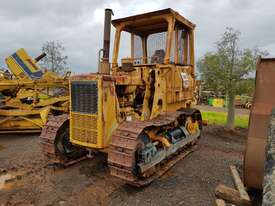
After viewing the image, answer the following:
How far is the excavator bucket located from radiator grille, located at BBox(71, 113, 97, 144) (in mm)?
2435

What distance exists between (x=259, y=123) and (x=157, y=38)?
3.87 meters

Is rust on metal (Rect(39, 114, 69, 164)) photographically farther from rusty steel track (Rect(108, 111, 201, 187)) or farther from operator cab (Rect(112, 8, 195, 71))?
operator cab (Rect(112, 8, 195, 71))

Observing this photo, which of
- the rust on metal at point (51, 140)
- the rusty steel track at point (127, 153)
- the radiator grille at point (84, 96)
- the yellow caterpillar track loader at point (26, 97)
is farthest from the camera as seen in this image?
the yellow caterpillar track loader at point (26, 97)

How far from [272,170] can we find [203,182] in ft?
8.36

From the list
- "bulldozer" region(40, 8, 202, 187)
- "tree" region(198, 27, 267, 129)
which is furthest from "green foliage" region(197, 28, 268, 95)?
"bulldozer" region(40, 8, 202, 187)

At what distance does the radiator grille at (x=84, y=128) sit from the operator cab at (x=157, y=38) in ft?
4.61

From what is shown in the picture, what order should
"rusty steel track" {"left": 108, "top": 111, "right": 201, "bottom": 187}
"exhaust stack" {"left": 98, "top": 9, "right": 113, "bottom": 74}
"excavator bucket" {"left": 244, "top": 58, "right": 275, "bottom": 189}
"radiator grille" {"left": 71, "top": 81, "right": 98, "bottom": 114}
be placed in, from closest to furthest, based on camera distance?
1. "excavator bucket" {"left": 244, "top": 58, "right": 275, "bottom": 189}
2. "rusty steel track" {"left": 108, "top": 111, "right": 201, "bottom": 187}
3. "radiator grille" {"left": 71, "top": 81, "right": 98, "bottom": 114}
4. "exhaust stack" {"left": 98, "top": 9, "right": 113, "bottom": 74}

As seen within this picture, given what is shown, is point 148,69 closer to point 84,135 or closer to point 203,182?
point 84,135

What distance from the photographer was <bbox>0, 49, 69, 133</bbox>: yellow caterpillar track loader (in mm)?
8172

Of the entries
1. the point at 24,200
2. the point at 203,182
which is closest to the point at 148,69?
the point at 203,182

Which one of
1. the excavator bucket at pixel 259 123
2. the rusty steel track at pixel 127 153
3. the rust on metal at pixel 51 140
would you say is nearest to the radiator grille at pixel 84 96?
the rusty steel track at pixel 127 153

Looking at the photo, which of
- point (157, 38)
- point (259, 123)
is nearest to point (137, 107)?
point (157, 38)

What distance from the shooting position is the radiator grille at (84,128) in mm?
4246

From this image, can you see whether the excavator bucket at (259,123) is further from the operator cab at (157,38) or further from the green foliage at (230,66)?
the green foliage at (230,66)
